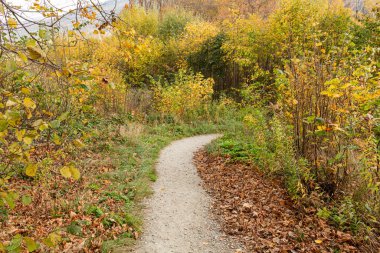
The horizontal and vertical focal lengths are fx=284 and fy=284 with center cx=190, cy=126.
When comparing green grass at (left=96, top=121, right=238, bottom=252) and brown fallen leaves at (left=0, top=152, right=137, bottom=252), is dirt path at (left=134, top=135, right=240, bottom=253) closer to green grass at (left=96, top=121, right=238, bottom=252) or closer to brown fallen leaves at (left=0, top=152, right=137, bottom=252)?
green grass at (left=96, top=121, right=238, bottom=252)

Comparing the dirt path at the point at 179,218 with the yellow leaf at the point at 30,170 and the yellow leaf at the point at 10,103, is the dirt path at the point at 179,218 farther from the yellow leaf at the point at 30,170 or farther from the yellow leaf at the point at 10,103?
the yellow leaf at the point at 10,103

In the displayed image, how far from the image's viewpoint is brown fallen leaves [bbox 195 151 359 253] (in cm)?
398

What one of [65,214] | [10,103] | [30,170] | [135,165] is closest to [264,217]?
[65,214]

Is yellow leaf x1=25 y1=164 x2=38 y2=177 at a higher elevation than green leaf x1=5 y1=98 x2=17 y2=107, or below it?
below

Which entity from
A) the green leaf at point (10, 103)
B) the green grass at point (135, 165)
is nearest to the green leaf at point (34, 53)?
the green leaf at point (10, 103)

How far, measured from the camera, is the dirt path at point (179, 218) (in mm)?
4141

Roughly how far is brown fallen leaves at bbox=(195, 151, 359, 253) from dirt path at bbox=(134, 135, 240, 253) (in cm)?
25

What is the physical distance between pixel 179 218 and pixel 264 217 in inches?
57.1

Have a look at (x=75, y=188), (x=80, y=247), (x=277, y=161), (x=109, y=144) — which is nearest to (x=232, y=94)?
(x=109, y=144)

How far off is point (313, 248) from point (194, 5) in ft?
113

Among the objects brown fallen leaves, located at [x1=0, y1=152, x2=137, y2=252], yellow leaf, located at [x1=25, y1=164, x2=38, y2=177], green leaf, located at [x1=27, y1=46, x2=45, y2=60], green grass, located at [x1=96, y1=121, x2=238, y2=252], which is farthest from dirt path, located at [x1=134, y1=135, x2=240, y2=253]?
green leaf, located at [x1=27, y1=46, x2=45, y2=60]

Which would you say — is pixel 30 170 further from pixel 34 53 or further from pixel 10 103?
pixel 34 53

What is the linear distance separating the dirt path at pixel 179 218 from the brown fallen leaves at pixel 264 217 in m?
0.25

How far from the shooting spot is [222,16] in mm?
29734
